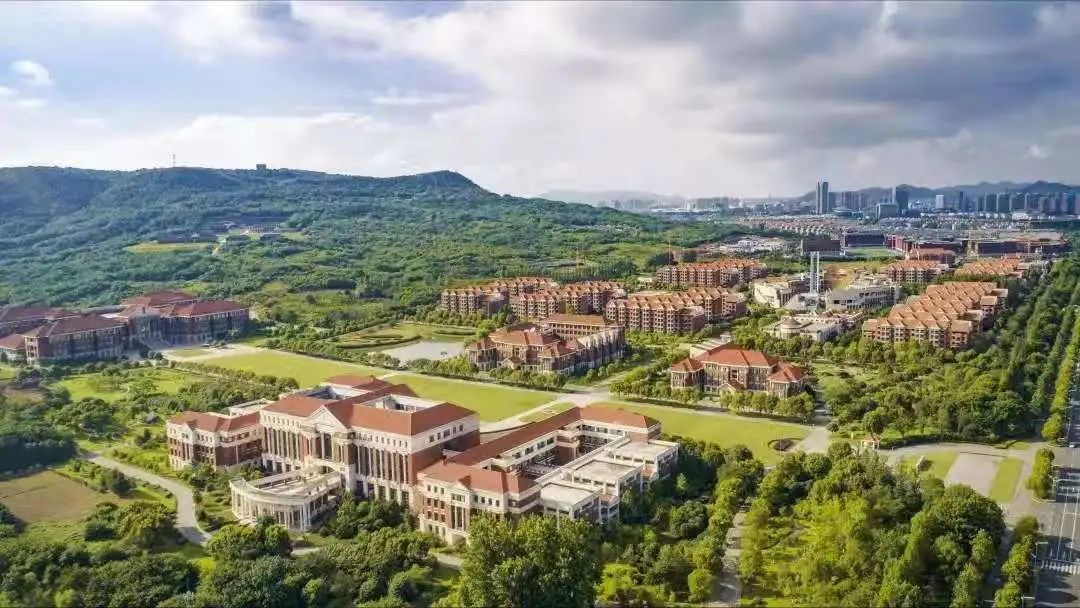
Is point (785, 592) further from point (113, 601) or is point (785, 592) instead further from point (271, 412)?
point (271, 412)

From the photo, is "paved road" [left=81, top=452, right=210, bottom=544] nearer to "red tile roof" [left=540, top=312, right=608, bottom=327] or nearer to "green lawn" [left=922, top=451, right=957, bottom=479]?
"green lawn" [left=922, top=451, right=957, bottom=479]

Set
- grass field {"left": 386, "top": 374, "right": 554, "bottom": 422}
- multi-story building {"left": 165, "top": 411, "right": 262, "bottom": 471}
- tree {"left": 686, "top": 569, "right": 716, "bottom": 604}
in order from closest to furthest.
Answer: tree {"left": 686, "top": 569, "right": 716, "bottom": 604}, multi-story building {"left": 165, "top": 411, "right": 262, "bottom": 471}, grass field {"left": 386, "top": 374, "right": 554, "bottom": 422}

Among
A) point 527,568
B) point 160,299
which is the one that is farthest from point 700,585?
point 160,299

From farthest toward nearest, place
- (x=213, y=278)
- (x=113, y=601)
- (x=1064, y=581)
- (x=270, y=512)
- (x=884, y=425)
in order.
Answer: (x=213, y=278) → (x=884, y=425) → (x=270, y=512) → (x=1064, y=581) → (x=113, y=601)

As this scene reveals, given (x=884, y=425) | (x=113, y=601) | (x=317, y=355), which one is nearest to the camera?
(x=113, y=601)

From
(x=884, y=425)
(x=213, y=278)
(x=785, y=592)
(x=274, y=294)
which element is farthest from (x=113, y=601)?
(x=213, y=278)

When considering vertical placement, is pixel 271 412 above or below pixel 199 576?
above

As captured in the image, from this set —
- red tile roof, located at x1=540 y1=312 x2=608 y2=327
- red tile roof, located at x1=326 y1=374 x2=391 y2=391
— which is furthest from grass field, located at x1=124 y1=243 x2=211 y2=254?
red tile roof, located at x1=326 y1=374 x2=391 y2=391

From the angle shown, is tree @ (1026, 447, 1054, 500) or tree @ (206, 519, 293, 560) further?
tree @ (1026, 447, 1054, 500)
